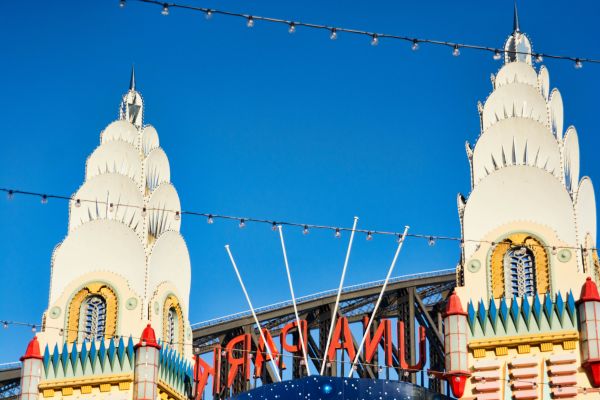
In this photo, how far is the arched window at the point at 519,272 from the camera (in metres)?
40.3

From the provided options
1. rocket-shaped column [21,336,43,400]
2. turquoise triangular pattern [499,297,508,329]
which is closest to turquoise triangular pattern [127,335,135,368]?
rocket-shaped column [21,336,43,400]

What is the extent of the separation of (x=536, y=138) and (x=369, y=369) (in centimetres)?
1369

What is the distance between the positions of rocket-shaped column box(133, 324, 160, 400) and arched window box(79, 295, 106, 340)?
2.03 m

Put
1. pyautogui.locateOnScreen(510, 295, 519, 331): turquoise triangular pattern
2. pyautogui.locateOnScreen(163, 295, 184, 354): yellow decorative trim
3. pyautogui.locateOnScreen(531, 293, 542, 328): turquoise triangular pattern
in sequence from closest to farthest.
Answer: pyautogui.locateOnScreen(531, 293, 542, 328): turquoise triangular pattern → pyautogui.locateOnScreen(510, 295, 519, 331): turquoise triangular pattern → pyautogui.locateOnScreen(163, 295, 184, 354): yellow decorative trim

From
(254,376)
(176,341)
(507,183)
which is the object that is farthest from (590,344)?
(176,341)

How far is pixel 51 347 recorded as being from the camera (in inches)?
1679

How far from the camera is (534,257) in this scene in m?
40.5

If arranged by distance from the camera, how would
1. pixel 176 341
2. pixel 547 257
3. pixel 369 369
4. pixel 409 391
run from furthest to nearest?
pixel 369 369, pixel 176 341, pixel 547 257, pixel 409 391

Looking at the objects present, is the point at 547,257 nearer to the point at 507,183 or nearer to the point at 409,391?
the point at 507,183

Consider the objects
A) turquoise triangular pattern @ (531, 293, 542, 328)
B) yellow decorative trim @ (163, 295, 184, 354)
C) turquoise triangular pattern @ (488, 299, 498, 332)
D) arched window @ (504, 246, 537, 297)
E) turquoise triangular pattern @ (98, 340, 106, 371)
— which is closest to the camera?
turquoise triangular pattern @ (531, 293, 542, 328)

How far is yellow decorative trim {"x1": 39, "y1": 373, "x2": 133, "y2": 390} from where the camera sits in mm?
41594

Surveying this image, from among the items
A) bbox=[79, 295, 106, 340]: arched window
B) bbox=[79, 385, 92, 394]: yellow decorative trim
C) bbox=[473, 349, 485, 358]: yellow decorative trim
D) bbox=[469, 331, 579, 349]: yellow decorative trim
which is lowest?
bbox=[79, 385, 92, 394]: yellow decorative trim

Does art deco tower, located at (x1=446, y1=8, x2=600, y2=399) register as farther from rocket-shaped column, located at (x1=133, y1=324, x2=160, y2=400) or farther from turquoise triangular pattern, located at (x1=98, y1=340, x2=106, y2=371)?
turquoise triangular pattern, located at (x1=98, y1=340, x2=106, y2=371)

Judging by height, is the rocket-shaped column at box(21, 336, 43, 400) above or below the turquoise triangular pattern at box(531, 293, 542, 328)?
below
